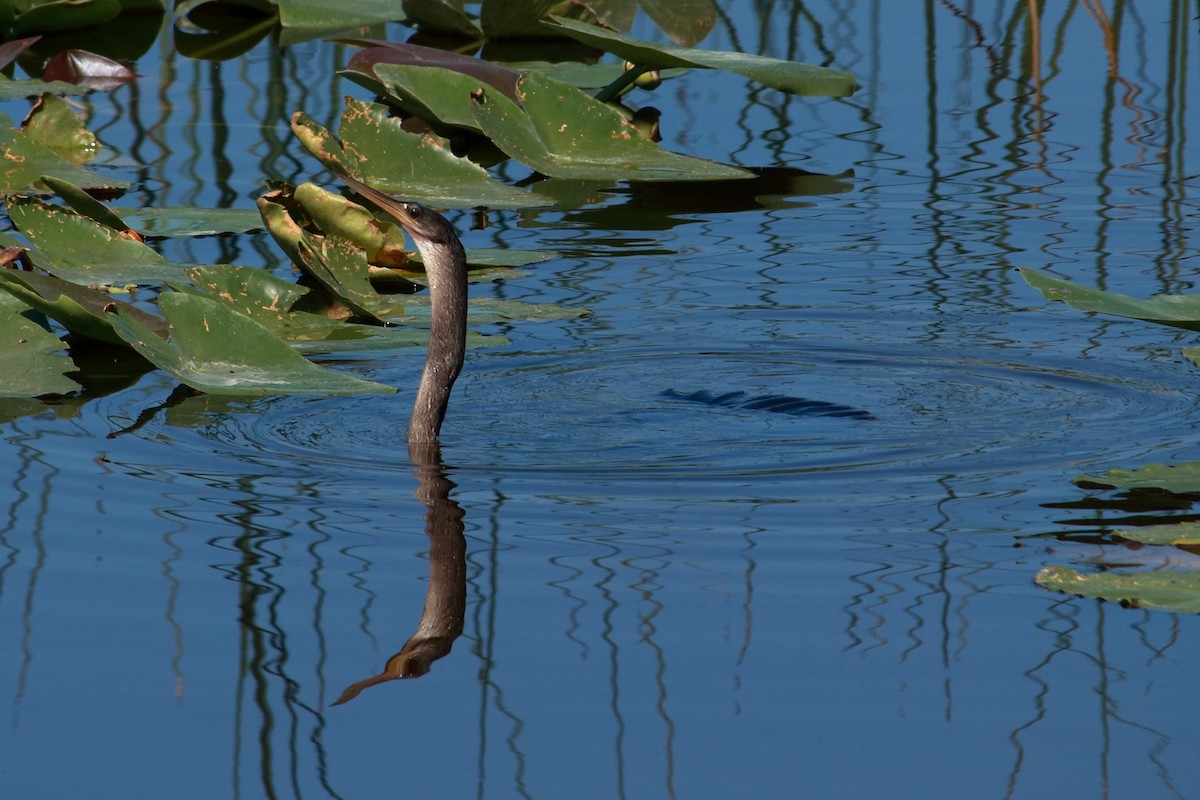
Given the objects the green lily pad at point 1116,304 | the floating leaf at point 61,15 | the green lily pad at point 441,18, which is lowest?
the green lily pad at point 1116,304

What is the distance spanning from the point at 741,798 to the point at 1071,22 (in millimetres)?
7966

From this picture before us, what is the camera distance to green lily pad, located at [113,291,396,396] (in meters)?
4.78

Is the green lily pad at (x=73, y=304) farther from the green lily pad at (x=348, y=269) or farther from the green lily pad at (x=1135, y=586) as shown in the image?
the green lily pad at (x=1135, y=586)

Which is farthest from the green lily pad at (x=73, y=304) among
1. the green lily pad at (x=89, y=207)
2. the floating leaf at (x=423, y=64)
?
the floating leaf at (x=423, y=64)

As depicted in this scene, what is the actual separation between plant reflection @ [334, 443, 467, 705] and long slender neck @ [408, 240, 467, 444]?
0.21ft

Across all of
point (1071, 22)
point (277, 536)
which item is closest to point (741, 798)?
point (277, 536)

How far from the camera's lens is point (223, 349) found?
4.91 metres

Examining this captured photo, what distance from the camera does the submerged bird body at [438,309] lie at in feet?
14.8

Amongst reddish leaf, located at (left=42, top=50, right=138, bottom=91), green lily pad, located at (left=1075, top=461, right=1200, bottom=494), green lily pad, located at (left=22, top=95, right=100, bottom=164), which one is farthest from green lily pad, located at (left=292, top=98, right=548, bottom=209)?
green lily pad, located at (left=1075, top=461, right=1200, bottom=494)

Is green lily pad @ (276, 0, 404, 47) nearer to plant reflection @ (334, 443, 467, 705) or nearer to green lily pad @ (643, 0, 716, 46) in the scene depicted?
green lily pad @ (643, 0, 716, 46)

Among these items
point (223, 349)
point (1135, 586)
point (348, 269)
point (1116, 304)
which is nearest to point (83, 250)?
point (348, 269)

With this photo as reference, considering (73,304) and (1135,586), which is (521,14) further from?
(1135,586)

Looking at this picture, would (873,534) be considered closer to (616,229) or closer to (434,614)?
(434,614)

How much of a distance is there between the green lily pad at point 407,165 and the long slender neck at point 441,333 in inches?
85.6
